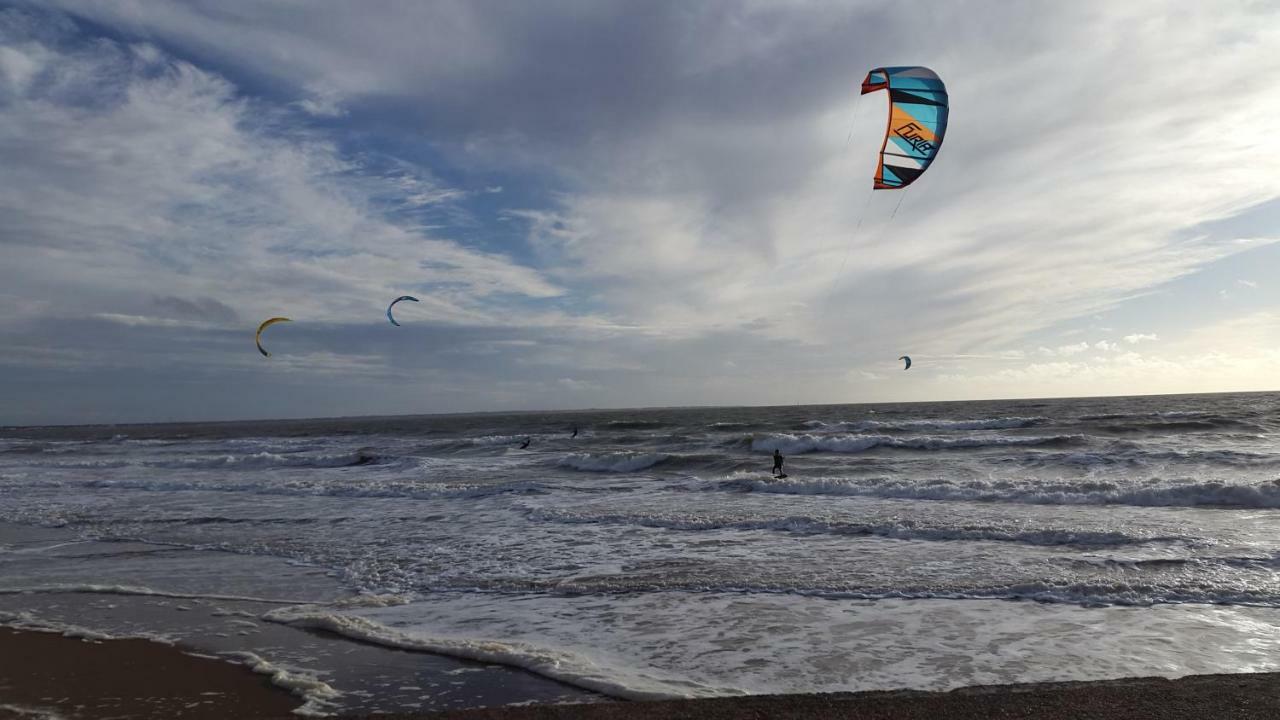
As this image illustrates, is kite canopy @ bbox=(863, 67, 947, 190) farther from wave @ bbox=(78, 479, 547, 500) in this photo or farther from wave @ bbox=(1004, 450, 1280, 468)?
wave @ bbox=(1004, 450, 1280, 468)

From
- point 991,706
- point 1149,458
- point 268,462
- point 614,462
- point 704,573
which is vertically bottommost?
point 268,462

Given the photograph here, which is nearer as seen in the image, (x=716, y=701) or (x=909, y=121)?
(x=716, y=701)

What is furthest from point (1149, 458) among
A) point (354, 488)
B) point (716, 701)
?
point (354, 488)

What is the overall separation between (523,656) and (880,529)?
725 centimetres

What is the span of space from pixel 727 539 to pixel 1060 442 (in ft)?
69.4

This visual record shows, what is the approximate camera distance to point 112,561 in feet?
33.4

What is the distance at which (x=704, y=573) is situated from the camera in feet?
28.3

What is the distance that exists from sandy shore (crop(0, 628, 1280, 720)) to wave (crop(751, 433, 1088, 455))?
2415cm

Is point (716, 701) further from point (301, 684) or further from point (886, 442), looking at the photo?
point (886, 442)

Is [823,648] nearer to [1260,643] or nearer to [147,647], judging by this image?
[1260,643]

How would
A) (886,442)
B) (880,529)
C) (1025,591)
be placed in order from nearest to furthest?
(1025,591) < (880,529) < (886,442)

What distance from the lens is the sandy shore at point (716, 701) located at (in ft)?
13.1

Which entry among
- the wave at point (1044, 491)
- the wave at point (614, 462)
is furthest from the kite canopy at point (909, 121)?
the wave at point (614, 462)

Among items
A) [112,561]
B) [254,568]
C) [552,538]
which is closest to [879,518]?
[552,538]
